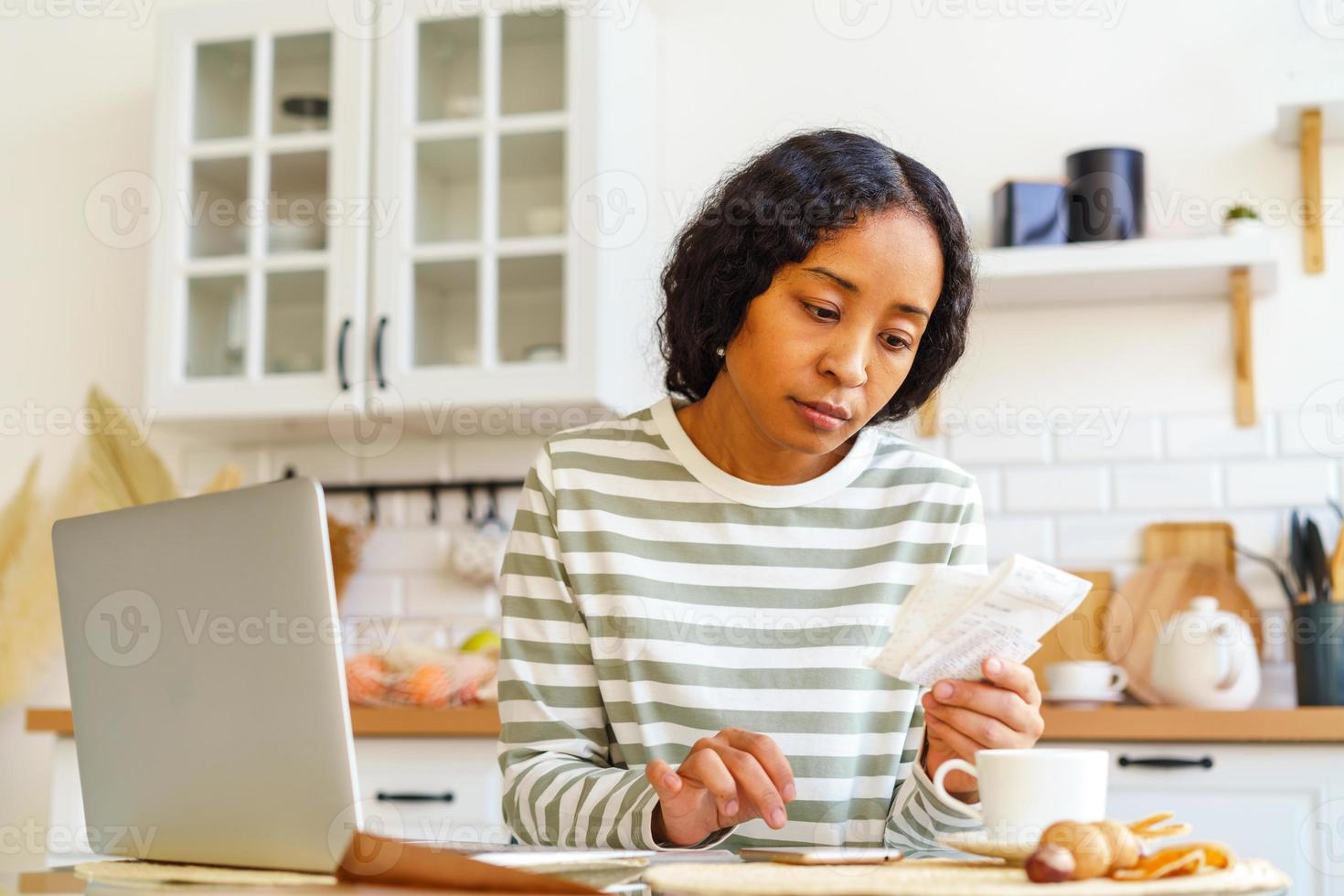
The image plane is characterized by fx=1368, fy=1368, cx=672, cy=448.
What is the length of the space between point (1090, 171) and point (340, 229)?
62.0 inches

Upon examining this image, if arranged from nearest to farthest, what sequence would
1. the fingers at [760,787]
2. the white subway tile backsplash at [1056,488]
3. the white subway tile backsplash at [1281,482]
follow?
→ the fingers at [760,787] → the white subway tile backsplash at [1281,482] → the white subway tile backsplash at [1056,488]

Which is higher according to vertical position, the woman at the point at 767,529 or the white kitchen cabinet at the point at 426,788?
the woman at the point at 767,529

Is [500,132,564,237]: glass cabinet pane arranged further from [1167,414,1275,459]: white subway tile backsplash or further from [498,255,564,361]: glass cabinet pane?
[1167,414,1275,459]: white subway tile backsplash

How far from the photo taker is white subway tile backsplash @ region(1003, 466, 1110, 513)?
2869 mm

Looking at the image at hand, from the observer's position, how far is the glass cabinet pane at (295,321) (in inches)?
117

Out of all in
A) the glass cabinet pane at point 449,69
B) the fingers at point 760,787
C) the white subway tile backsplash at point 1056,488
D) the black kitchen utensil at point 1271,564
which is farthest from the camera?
the glass cabinet pane at point 449,69

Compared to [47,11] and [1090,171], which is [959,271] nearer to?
[1090,171]

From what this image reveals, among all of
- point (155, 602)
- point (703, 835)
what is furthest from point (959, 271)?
point (155, 602)

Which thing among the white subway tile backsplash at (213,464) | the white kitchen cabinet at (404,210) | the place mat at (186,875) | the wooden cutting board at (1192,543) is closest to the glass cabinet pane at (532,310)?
the white kitchen cabinet at (404,210)

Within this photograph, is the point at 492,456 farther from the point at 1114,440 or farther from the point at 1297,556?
the point at 1297,556

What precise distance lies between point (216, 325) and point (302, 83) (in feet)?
1.88

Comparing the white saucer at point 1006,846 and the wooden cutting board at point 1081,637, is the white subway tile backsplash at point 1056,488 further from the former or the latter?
the white saucer at point 1006,846

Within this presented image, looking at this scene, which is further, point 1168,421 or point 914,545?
point 1168,421

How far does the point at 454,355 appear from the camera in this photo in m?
2.92
